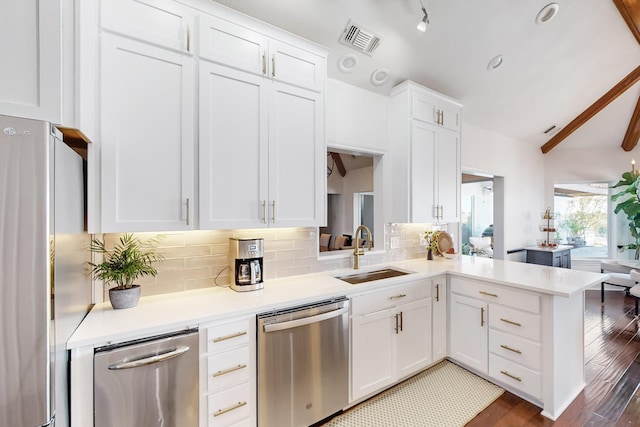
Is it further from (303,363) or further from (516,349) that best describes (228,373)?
(516,349)

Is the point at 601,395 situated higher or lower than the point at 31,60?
lower

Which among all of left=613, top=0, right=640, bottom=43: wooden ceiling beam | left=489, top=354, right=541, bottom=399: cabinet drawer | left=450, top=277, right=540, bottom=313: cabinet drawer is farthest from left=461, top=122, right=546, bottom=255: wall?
left=489, top=354, right=541, bottom=399: cabinet drawer

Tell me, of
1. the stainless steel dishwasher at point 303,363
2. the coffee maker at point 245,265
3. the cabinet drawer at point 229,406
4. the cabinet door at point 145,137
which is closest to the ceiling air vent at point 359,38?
the cabinet door at point 145,137

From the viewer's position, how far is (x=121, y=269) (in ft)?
5.24

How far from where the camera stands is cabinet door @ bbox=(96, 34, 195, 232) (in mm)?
1505

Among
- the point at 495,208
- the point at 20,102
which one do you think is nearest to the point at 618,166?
the point at 495,208

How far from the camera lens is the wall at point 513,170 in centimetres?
431

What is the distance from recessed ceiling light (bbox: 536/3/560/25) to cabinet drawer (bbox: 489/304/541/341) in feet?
9.08

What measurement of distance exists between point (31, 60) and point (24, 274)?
2.65 ft

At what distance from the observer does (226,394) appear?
1571 millimetres

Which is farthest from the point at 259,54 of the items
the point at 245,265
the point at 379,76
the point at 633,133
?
the point at 633,133

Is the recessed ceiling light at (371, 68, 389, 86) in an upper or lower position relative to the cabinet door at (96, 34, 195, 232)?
upper

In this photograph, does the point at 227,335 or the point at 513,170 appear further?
the point at 513,170

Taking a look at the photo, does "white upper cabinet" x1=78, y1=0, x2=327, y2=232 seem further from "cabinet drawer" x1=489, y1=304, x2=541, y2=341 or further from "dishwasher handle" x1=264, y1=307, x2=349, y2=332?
"cabinet drawer" x1=489, y1=304, x2=541, y2=341
